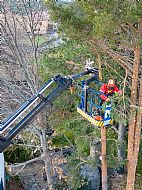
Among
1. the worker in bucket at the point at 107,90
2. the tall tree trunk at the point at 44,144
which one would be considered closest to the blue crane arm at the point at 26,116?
the worker in bucket at the point at 107,90

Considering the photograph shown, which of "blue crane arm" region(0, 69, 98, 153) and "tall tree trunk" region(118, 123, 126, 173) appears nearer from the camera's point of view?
"blue crane arm" region(0, 69, 98, 153)

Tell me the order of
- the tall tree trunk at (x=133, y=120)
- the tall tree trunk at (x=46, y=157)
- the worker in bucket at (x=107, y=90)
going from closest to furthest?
the worker in bucket at (x=107, y=90), the tall tree trunk at (x=133, y=120), the tall tree trunk at (x=46, y=157)

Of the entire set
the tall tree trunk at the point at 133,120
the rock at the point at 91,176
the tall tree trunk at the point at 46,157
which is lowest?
the rock at the point at 91,176

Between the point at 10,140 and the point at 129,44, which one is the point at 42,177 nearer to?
the point at 10,140

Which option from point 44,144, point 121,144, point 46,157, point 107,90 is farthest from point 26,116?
point 121,144

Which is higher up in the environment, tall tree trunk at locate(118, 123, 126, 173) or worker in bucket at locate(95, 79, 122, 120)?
worker in bucket at locate(95, 79, 122, 120)

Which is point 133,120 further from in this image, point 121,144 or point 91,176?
point 91,176

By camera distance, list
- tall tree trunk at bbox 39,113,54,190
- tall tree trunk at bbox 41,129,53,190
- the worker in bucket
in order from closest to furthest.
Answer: the worker in bucket, tall tree trunk at bbox 39,113,54,190, tall tree trunk at bbox 41,129,53,190

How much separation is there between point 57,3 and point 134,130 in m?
3.48

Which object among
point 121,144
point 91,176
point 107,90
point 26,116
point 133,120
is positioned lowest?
point 91,176

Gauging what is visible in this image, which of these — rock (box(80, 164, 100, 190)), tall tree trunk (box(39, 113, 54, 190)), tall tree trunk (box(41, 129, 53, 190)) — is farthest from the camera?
rock (box(80, 164, 100, 190))

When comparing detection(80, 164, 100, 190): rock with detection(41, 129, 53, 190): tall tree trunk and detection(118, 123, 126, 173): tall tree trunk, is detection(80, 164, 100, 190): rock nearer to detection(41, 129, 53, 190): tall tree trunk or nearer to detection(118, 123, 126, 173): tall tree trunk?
detection(118, 123, 126, 173): tall tree trunk

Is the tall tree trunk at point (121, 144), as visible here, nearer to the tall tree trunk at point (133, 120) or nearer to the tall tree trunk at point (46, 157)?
the tall tree trunk at point (133, 120)

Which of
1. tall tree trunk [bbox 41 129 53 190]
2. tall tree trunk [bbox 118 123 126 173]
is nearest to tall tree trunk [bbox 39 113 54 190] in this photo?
tall tree trunk [bbox 41 129 53 190]
